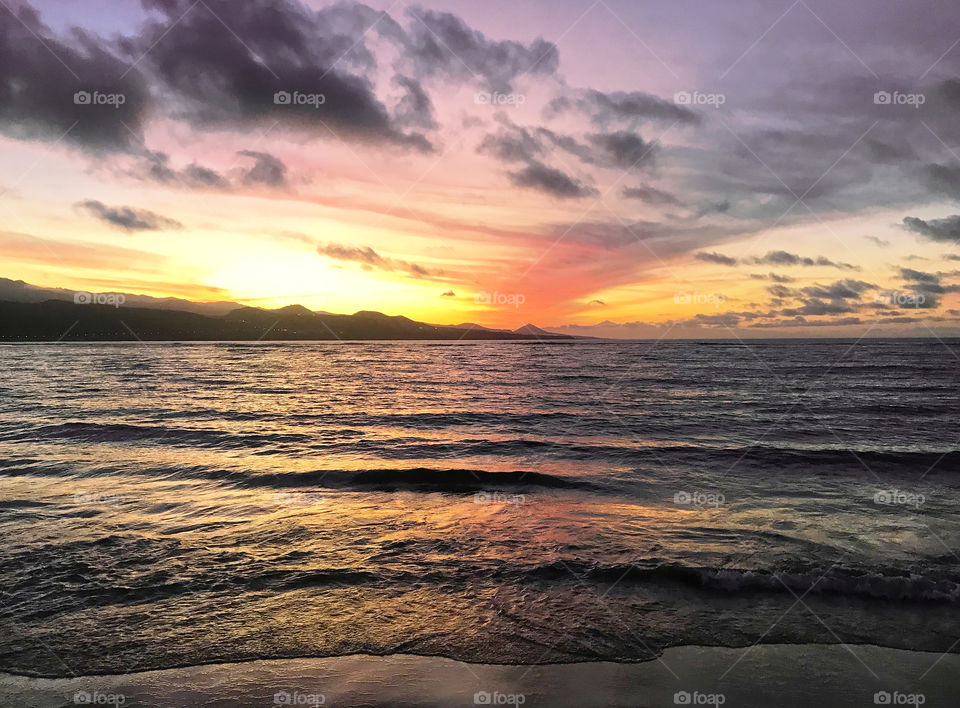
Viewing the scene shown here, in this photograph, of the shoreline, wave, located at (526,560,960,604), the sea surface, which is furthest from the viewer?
wave, located at (526,560,960,604)

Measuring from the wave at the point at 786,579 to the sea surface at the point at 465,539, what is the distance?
5 cm

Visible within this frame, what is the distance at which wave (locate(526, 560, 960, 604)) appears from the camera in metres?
8.31

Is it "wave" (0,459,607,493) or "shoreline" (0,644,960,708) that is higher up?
"shoreline" (0,644,960,708)

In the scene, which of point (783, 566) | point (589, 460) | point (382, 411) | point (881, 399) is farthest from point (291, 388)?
point (881, 399)

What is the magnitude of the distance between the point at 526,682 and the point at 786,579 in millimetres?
5469

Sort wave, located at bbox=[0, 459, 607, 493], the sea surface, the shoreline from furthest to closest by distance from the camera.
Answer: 1. wave, located at bbox=[0, 459, 607, 493]
2. the sea surface
3. the shoreline

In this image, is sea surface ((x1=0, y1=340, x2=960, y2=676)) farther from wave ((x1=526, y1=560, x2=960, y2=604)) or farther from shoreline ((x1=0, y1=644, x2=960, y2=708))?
shoreline ((x1=0, y1=644, x2=960, y2=708))

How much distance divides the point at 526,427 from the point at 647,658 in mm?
19447

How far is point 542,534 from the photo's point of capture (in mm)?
11000

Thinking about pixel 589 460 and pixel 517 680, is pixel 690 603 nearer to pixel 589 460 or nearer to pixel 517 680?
pixel 517 680

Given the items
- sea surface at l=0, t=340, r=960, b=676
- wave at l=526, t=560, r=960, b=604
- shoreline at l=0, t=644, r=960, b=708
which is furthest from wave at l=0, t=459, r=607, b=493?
shoreline at l=0, t=644, r=960, b=708

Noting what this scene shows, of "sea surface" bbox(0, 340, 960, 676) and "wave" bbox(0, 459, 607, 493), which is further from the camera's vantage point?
"wave" bbox(0, 459, 607, 493)

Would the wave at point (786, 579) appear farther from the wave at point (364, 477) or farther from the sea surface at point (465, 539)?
the wave at point (364, 477)

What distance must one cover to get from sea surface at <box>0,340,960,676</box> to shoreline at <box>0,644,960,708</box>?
10.1 inches
